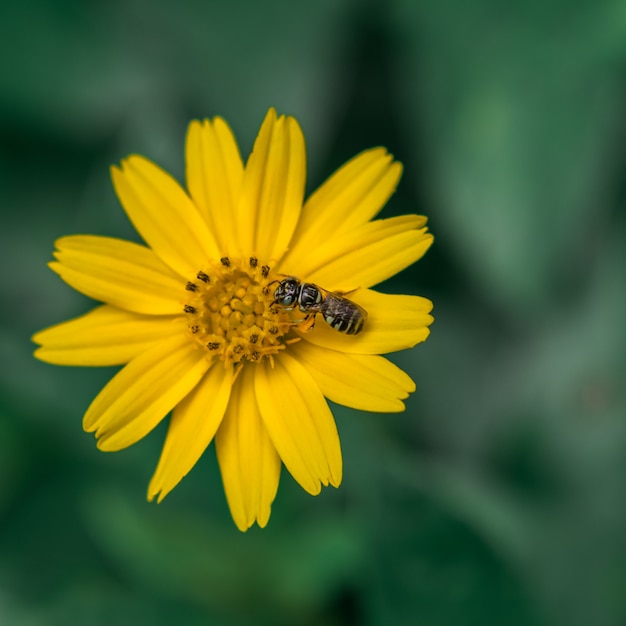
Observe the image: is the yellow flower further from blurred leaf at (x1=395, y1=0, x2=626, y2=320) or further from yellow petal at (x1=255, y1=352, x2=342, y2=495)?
blurred leaf at (x1=395, y1=0, x2=626, y2=320)

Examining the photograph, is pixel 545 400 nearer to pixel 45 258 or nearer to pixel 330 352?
pixel 330 352

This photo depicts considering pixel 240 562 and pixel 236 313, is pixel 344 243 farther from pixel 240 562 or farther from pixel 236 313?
pixel 240 562

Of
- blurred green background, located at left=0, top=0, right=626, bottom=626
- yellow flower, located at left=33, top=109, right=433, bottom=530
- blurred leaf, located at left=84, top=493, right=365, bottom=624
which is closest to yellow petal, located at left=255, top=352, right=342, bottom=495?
yellow flower, located at left=33, top=109, right=433, bottom=530

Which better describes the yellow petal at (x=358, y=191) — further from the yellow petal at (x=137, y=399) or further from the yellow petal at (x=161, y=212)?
the yellow petal at (x=137, y=399)

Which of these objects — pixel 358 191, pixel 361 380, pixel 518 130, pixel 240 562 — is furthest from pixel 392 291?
pixel 361 380

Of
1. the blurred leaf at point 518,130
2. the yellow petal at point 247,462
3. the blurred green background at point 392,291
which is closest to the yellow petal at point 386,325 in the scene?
the yellow petal at point 247,462

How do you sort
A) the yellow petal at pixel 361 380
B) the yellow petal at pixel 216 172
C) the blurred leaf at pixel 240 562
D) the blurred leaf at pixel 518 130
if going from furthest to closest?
1. the blurred leaf at pixel 518 130
2. the blurred leaf at pixel 240 562
3. the yellow petal at pixel 216 172
4. the yellow petal at pixel 361 380
